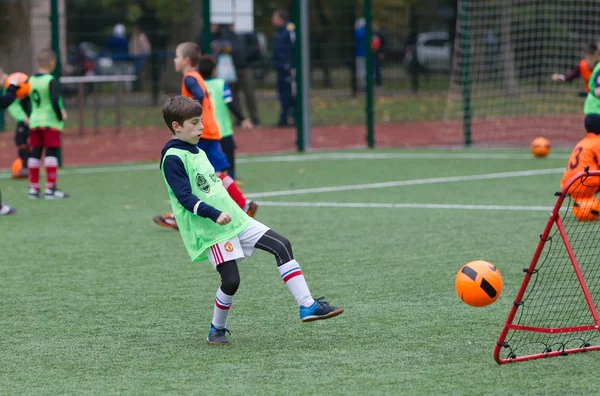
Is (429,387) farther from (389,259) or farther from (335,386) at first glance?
(389,259)

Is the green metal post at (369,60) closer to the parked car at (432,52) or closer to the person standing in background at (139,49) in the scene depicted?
the parked car at (432,52)

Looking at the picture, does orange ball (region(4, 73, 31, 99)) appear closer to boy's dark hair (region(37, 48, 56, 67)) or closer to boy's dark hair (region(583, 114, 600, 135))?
boy's dark hair (region(37, 48, 56, 67))

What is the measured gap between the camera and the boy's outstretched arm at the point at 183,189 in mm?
5637

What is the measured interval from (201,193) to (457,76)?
12741 millimetres

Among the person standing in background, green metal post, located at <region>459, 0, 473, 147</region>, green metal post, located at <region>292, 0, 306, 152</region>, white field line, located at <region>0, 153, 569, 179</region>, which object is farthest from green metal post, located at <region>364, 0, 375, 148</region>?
the person standing in background

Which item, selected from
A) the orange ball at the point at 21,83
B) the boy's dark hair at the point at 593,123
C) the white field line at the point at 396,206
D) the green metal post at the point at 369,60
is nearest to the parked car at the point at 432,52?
the green metal post at the point at 369,60

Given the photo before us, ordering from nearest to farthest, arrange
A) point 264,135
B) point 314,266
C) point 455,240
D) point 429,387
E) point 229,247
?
point 429,387 < point 229,247 < point 314,266 < point 455,240 < point 264,135

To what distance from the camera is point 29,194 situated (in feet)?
41.0

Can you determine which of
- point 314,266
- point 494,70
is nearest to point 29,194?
point 314,266

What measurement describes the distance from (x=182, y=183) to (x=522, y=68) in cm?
1430

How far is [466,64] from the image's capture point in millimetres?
17047

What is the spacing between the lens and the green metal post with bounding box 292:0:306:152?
55.4 ft

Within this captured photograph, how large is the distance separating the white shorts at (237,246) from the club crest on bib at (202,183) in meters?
0.32

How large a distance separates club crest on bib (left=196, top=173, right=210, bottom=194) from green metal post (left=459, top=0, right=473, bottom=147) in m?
11.7
